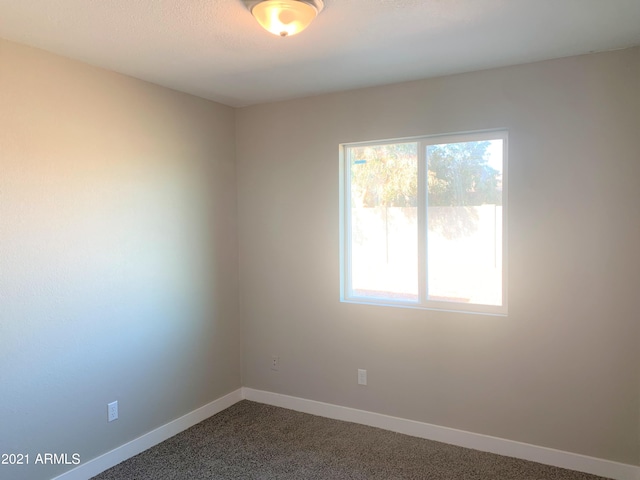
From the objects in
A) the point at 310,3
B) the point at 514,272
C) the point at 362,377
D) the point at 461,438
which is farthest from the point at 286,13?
the point at 461,438

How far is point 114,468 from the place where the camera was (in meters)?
2.79

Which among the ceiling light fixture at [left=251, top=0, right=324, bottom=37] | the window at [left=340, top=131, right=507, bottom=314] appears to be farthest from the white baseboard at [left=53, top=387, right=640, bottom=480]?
the ceiling light fixture at [left=251, top=0, right=324, bottom=37]

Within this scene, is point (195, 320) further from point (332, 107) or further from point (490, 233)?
point (490, 233)

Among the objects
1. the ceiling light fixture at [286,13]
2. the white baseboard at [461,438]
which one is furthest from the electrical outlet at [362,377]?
the ceiling light fixture at [286,13]

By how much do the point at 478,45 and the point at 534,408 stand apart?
7.21 ft

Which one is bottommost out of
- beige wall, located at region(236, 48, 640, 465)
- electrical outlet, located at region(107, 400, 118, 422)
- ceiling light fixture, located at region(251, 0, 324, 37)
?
electrical outlet, located at region(107, 400, 118, 422)

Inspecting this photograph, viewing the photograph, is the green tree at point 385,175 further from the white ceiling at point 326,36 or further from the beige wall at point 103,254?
the beige wall at point 103,254

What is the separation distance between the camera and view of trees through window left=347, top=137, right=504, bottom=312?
9.70 ft

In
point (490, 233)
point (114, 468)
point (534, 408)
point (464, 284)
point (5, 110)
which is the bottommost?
point (114, 468)

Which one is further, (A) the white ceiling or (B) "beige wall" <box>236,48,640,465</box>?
(B) "beige wall" <box>236,48,640,465</box>

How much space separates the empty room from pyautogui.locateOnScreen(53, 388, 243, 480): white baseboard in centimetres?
1

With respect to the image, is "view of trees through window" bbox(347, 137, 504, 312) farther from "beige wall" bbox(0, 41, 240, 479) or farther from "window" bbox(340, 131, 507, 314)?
"beige wall" bbox(0, 41, 240, 479)

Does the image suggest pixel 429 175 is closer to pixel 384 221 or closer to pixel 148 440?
pixel 384 221

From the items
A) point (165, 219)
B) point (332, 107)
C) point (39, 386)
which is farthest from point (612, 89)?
point (39, 386)
